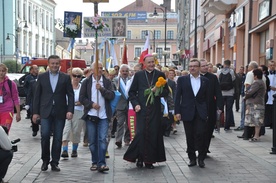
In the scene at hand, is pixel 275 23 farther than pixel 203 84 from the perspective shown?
Yes

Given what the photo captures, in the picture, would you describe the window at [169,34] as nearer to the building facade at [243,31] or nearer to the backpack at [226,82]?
the building facade at [243,31]

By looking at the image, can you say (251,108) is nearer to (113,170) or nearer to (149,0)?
(113,170)

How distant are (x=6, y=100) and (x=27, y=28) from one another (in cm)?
6800

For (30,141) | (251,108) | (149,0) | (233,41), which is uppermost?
(149,0)

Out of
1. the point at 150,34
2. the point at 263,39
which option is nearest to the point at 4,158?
the point at 263,39

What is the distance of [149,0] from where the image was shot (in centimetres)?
12756

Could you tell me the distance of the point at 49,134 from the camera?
28.0ft

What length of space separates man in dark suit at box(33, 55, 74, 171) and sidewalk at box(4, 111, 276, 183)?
0.47 meters

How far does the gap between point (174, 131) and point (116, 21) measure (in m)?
7.31

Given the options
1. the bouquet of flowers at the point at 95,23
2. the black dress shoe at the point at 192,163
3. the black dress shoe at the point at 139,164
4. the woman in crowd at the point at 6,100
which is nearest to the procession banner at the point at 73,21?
the bouquet of flowers at the point at 95,23

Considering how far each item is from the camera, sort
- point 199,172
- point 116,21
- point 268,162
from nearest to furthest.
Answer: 1. point 199,172
2. point 268,162
3. point 116,21

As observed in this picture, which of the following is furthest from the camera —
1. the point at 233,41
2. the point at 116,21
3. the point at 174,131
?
the point at 233,41

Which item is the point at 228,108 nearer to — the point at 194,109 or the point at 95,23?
the point at 194,109

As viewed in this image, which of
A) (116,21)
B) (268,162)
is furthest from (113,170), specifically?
(116,21)
